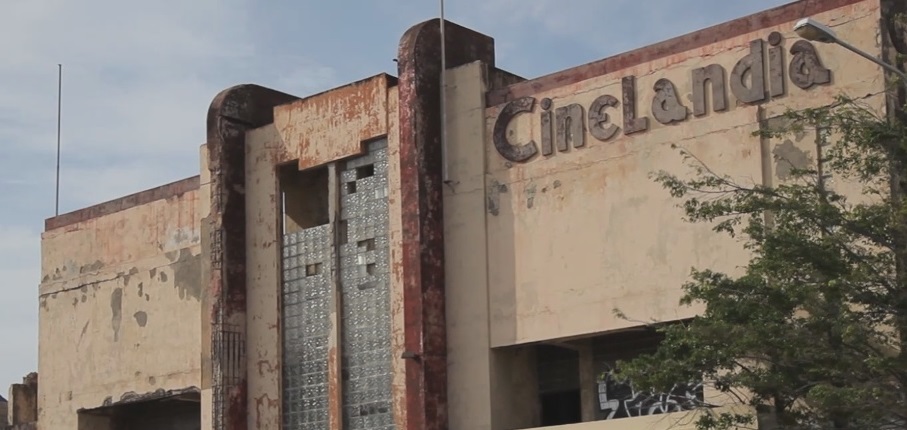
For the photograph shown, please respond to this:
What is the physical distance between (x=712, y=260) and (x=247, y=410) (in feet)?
29.4

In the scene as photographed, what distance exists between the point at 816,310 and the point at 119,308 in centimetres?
1609

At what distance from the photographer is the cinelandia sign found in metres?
20.4

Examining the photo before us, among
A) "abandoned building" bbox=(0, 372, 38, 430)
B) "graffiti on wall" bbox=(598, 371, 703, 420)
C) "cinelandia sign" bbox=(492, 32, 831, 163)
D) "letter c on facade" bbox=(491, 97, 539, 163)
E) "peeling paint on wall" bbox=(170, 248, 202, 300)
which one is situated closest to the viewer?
"cinelandia sign" bbox=(492, 32, 831, 163)

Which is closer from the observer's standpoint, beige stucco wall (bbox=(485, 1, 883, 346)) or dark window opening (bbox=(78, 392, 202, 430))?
beige stucco wall (bbox=(485, 1, 883, 346))

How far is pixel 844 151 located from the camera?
1900cm

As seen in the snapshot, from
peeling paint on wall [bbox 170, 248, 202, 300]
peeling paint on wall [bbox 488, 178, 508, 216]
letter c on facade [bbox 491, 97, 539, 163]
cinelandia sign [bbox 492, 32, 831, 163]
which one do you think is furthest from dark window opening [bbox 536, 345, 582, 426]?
peeling paint on wall [bbox 170, 248, 202, 300]

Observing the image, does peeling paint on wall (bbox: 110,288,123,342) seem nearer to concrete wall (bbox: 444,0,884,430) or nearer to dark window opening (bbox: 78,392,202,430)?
dark window opening (bbox: 78,392,202,430)

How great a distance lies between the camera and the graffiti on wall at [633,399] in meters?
22.1

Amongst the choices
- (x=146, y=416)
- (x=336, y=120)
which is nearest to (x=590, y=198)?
(x=336, y=120)

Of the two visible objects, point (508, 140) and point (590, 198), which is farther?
point (508, 140)

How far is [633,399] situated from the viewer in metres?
22.9

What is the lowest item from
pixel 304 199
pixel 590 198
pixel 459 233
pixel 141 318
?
pixel 141 318

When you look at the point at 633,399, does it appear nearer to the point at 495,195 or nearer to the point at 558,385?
the point at 558,385

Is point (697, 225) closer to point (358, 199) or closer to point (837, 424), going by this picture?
point (837, 424)
